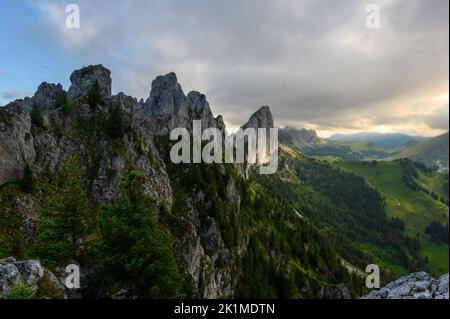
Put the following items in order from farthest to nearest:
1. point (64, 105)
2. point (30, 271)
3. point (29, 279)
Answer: point (64, 105), point (30, 271), point (29, 279)

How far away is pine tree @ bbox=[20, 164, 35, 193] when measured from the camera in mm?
39406

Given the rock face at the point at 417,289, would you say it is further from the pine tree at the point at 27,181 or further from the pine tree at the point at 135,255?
the pine tree at the point at 27,181

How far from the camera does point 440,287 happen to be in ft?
69.1

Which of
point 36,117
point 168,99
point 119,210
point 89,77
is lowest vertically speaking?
point 119,210

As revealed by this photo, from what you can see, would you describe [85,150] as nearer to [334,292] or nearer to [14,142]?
[14,142]

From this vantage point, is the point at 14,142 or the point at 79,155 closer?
the point at 14,142

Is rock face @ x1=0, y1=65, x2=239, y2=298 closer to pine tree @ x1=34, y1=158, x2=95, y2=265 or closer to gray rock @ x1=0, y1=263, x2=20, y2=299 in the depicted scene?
gray rock @ x1=0, y1=263, x2=20, y2=299

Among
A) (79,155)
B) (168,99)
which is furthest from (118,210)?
(168,99)

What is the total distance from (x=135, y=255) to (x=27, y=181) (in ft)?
86.4

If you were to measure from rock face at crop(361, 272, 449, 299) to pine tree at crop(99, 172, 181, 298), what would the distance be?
16576mm

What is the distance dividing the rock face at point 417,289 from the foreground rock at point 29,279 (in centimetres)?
2382

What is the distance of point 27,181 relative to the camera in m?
39.7
